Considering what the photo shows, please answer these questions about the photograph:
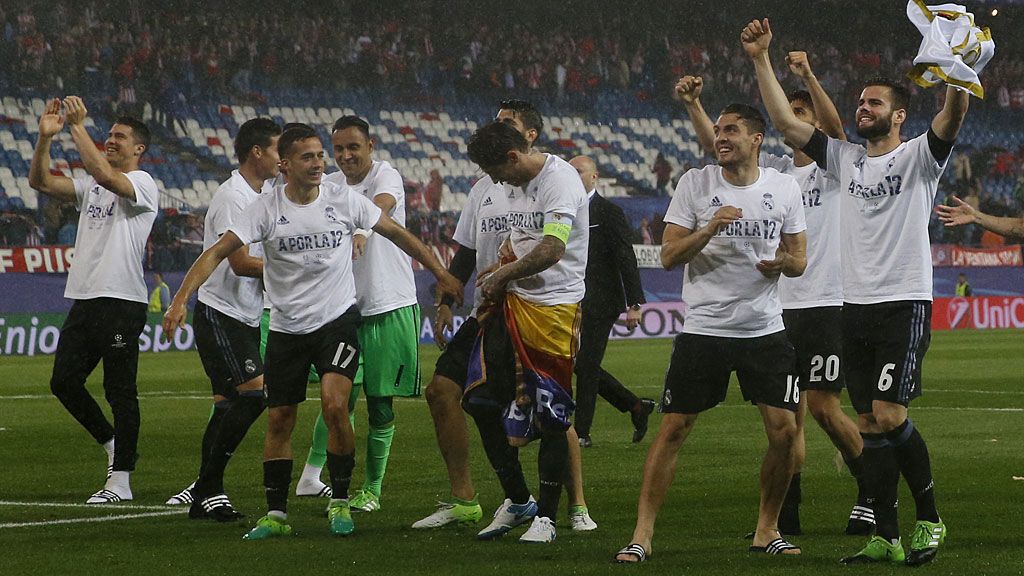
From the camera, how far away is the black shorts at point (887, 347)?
6145 mm

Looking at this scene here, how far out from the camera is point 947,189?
127 feet

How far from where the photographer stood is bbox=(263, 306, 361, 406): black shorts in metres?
7.10

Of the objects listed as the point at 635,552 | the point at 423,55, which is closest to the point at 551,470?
the point at 635,552

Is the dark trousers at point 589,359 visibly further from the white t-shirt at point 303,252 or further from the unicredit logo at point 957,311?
the unicredit logo at point 957,311

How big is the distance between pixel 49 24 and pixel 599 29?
14.5 metres

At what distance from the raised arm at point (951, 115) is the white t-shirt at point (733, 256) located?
0.73 m

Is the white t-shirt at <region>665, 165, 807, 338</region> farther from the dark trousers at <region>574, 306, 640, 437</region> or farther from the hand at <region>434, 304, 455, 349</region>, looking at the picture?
the dark trousers at <region>574, 306, 640, 437</region>

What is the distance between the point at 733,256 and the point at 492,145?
1203mm

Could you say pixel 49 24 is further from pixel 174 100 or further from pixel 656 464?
pixel 656 464

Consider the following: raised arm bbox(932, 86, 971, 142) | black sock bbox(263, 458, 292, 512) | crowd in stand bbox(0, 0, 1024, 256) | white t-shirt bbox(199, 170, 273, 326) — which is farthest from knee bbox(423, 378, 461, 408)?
crowd in stand bbox(0, 0, 1024, 256)

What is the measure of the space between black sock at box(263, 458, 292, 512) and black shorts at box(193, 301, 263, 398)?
952 millimetres

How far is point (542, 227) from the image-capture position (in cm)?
686

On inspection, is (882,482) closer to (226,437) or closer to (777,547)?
(777,547)

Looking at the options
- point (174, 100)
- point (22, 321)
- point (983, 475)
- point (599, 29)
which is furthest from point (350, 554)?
point (599, 29)
